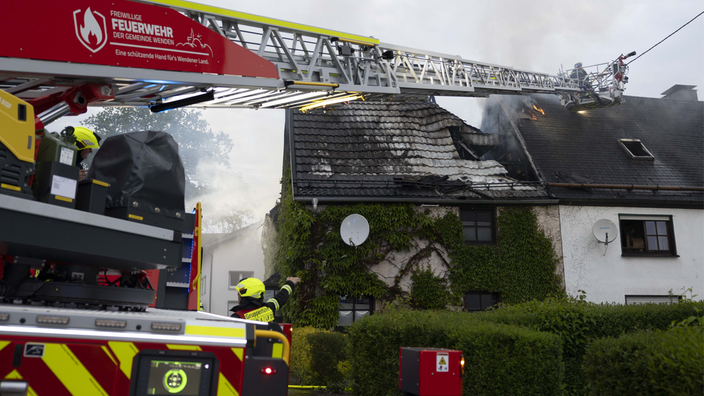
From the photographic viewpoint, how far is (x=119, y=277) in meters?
4.02

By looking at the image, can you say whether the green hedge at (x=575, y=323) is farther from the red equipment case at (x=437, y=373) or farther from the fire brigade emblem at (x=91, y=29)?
the fire brigade emblem at (x=91, y=29)

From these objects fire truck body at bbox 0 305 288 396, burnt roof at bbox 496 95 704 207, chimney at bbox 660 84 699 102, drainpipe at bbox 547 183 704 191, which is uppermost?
chimney at bbox 660 84 699 102

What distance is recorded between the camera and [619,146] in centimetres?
1616

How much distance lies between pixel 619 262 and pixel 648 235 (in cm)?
139

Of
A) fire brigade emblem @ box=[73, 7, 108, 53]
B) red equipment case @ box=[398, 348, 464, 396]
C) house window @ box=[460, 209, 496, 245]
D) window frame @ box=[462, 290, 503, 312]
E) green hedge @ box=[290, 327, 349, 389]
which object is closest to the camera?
red equipment case @ box=[398, 348, 464, 396]

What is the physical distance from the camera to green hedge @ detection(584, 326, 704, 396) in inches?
127

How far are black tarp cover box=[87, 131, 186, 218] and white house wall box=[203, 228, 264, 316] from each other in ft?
84.3

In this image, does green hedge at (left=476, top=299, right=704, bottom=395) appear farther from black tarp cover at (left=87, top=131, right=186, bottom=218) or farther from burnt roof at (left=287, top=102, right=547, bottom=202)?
burnt roof at (left=287, top=102, right=547, bottom=202)

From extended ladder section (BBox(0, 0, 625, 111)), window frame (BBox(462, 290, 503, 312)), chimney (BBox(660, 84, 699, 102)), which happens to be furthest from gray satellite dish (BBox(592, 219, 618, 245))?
chimney (BBox(660, 84, 699, 102))

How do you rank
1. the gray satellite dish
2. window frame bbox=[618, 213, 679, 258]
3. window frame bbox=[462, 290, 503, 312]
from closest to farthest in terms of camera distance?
window frame bbox=[462, 290, 503, 312]
the gray satellite dish
window frame bbox=[618, 213, 679, 258]

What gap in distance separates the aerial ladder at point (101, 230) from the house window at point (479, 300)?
26.8 ft

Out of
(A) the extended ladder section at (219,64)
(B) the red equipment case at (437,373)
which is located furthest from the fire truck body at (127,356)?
(A) the extended ladder section at (219,64)

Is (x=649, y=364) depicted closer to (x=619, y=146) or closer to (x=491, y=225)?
(x=491, y=225)

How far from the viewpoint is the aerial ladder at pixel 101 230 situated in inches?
98.5
